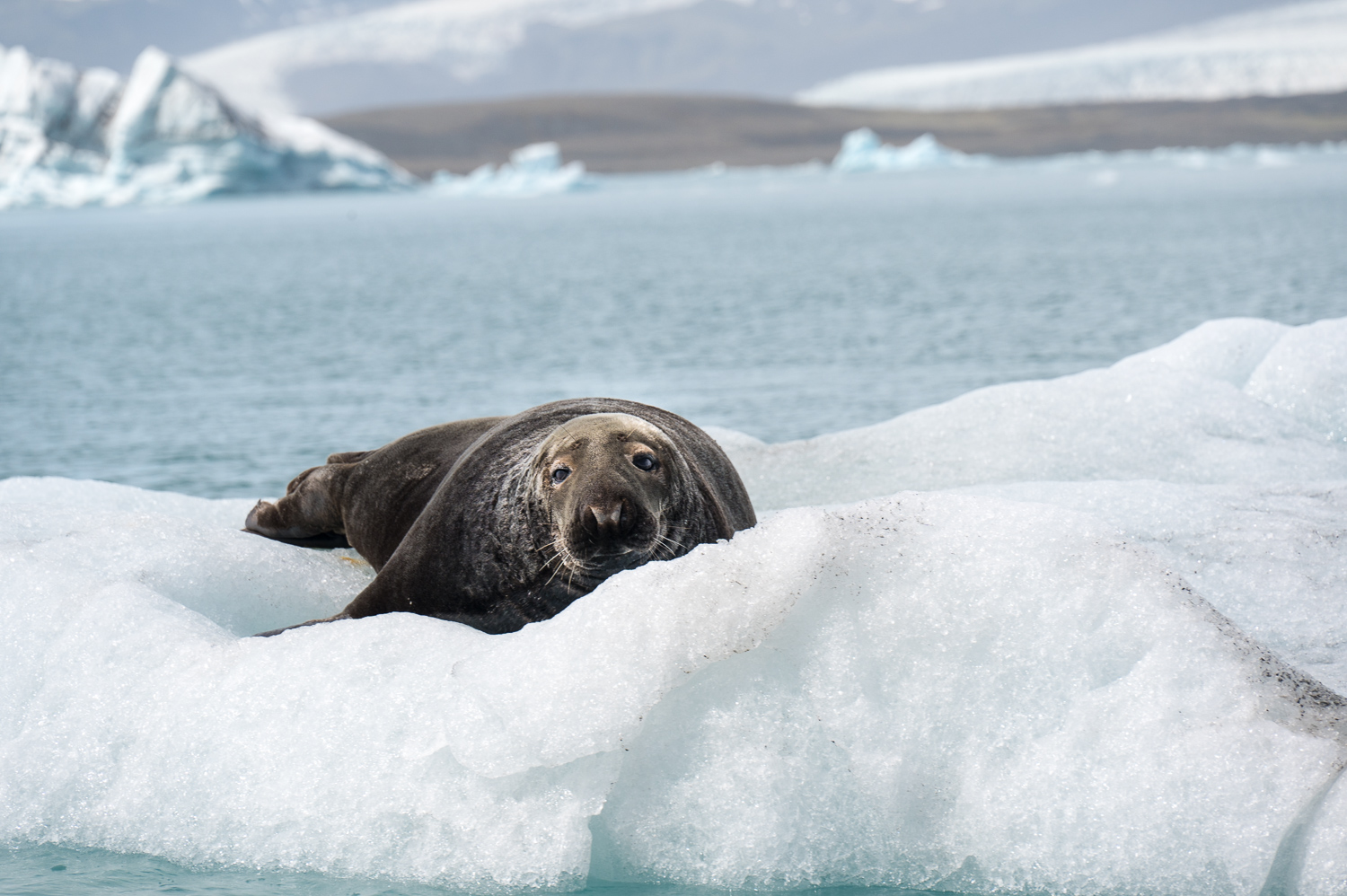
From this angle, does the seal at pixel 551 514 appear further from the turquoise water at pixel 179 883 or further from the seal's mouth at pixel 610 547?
the turquoise water at pixel 179 883

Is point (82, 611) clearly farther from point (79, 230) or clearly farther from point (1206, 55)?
point (1206, 55)

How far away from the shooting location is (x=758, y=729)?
2529 mm

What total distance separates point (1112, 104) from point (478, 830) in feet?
435

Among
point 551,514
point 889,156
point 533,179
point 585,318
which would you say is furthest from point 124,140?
point 551,514

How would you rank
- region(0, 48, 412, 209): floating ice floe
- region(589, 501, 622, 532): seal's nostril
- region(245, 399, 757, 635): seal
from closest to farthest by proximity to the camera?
region(589, 501, 622, 532): seal's nostril
region(245, 399, 757, 635): seal
region(0, 48, 412, 209): floating ice floe

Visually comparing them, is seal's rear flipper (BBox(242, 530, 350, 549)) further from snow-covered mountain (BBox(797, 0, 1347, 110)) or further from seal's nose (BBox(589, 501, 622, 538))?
snow-covered mountain (BBox(797, 0, 1347, 110))

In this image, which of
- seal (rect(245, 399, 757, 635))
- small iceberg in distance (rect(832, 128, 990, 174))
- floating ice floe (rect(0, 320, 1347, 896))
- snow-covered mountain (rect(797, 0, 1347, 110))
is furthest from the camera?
snow-covered mountain (rect(797, 0, 1347, 110))

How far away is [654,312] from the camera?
20.6 m

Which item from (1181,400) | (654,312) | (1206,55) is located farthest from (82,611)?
(1206,55)

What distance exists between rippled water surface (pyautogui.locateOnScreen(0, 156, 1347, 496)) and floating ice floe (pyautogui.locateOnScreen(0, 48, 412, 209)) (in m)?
2.72

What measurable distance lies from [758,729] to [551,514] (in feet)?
2.84

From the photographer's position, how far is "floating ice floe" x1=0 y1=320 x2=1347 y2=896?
239 cm

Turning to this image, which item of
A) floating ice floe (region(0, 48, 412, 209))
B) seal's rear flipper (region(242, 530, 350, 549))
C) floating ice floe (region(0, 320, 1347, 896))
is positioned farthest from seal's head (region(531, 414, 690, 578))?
floating ice floe (region(0, 48, 412, 209))

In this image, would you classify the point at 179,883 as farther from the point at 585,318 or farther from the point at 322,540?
the point at 585,318
